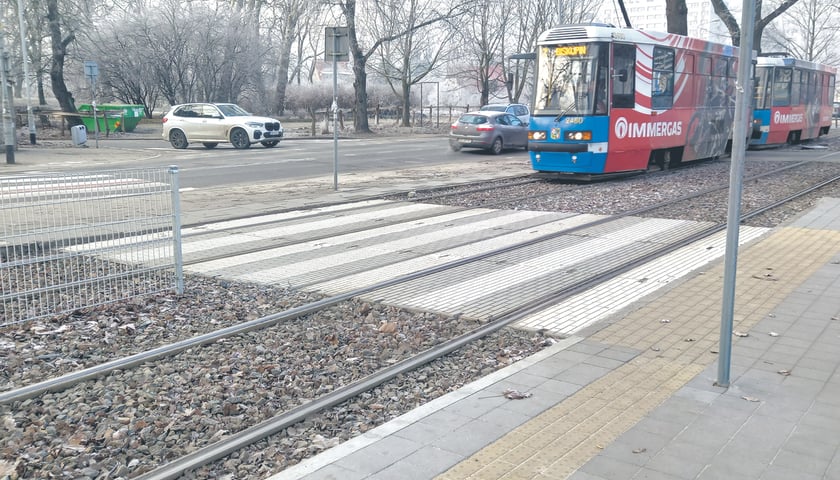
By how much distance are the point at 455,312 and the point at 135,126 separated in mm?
37623

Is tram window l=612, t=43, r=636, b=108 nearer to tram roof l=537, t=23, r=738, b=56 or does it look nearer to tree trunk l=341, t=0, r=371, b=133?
tram roof l=537, t=23, r=738, b=56

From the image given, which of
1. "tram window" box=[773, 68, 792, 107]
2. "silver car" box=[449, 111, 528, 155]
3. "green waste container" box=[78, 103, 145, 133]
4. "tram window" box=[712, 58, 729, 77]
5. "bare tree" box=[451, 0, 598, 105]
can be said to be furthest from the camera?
"bare tree" box=[451, 0, 598, 105]

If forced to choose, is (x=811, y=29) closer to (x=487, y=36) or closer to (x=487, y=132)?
(x=487, y=36)

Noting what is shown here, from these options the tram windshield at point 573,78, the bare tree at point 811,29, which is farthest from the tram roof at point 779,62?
the bare tree at point 811,29

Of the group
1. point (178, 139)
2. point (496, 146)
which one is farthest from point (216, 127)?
point (496, 146)

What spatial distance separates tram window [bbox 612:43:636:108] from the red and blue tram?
0.07 ft

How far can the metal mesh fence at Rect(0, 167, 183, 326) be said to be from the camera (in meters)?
6.21

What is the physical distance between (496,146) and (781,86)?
10.8 metres

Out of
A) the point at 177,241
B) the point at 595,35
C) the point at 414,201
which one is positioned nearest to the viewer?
the point at 177,241

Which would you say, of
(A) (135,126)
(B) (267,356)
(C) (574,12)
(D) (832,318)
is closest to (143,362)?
(B) (267,356)

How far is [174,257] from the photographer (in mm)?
7332

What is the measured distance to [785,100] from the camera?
29047 mm

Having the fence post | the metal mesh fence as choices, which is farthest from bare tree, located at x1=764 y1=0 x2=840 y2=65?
the metal mesh fence

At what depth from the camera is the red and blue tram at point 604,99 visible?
16.2 m
